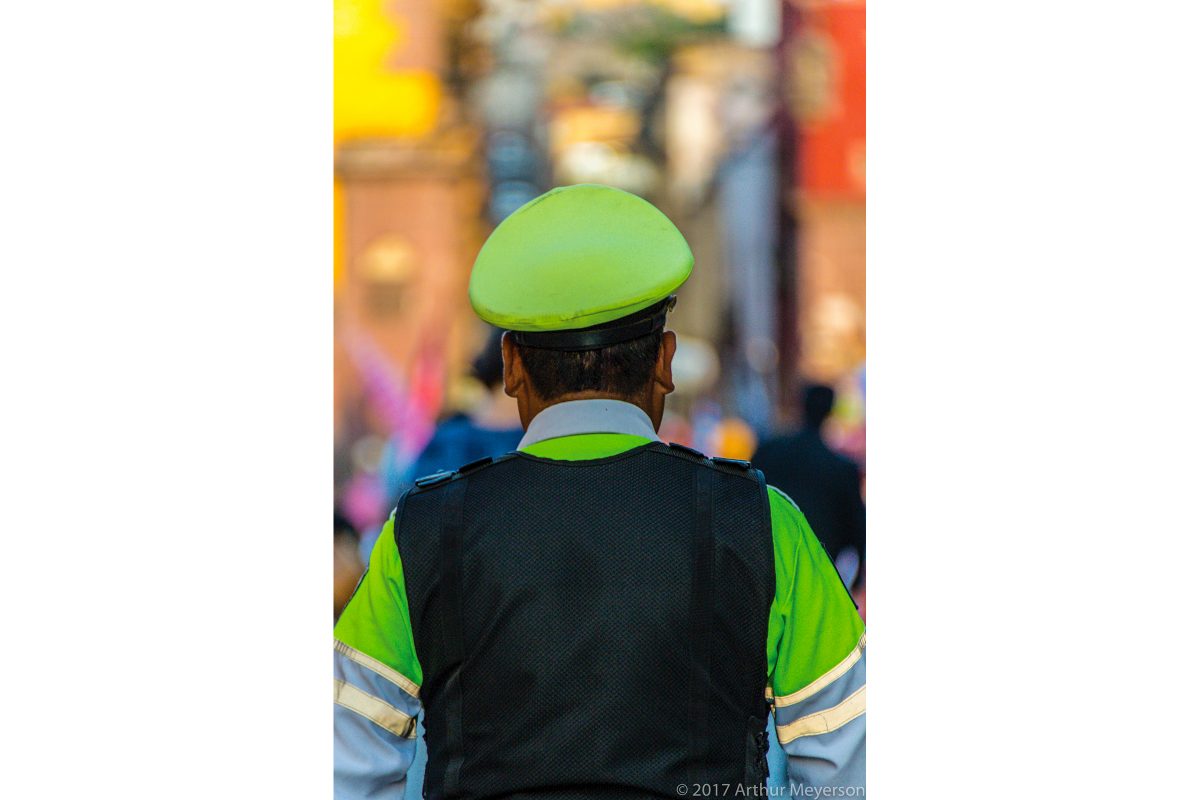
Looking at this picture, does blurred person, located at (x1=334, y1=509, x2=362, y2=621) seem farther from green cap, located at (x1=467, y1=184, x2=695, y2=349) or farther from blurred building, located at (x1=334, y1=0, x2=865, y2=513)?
green cap, located at (x1=467, y1=184, x2=695, y2=349)

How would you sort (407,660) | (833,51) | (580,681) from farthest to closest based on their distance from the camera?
(833,51) → (407,660) → (580,681)

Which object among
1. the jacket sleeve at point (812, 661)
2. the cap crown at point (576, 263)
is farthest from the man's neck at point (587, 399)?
the jacket sleeve at point (812, 661)

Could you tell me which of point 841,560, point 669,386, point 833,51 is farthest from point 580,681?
point 833,51

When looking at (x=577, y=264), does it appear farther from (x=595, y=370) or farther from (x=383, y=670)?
(x=383, y=670)

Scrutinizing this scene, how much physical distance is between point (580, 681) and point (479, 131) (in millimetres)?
1545

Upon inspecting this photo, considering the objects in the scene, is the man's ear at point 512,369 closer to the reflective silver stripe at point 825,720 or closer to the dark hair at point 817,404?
the reflective silver stripe at point 825,720

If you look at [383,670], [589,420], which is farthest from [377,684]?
[589,420]

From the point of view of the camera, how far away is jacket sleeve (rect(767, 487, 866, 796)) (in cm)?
205

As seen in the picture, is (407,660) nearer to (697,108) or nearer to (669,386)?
(669,386)

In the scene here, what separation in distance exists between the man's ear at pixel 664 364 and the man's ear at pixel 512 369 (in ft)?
0.70

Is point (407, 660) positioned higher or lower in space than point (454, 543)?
lower

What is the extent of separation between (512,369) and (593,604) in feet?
1.34

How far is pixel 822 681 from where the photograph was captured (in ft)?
6.91

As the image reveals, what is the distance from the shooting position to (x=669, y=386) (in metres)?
2.16
